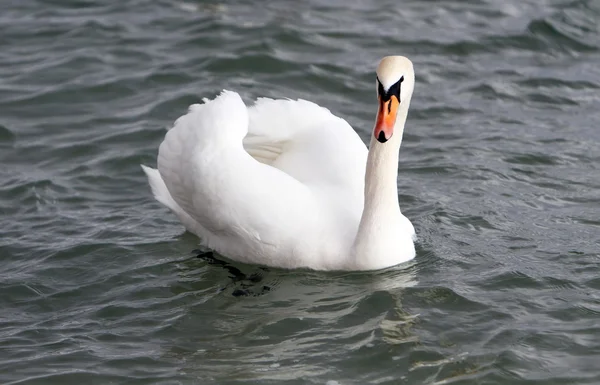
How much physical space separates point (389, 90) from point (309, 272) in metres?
1.37

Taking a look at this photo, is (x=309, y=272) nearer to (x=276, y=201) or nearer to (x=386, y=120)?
(x=276, y=201)

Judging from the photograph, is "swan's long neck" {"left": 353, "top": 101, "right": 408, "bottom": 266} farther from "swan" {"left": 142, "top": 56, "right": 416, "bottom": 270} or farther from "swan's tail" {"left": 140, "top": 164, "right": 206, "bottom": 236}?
"swan's tail" {"left": 140, "top": 164, "right": 206, "bottom": 236}

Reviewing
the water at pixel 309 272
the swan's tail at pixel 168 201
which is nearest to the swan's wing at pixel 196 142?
the swan's tail at pixel 168 201

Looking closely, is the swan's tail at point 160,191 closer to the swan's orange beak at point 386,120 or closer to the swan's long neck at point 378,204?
the swan's long neck at point 378,204

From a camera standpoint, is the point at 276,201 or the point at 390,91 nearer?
the point at 390,91

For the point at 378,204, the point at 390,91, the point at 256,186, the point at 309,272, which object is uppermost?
the point at 390,91

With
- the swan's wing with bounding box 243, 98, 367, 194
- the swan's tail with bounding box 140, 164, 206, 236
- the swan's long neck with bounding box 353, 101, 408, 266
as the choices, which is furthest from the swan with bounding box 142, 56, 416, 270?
the swan's tail with bounding box 140, 164, 206, 236

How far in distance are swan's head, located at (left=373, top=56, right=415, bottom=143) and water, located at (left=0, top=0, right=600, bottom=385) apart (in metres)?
1.12

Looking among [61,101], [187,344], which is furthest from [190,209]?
[61,101]

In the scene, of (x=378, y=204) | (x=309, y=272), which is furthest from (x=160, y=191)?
(x=378, y=204)

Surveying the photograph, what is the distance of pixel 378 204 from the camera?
25.1ft

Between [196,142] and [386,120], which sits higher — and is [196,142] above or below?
below

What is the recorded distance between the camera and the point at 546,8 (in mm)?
13992

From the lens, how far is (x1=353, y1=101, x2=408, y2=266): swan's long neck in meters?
A: 7.55
